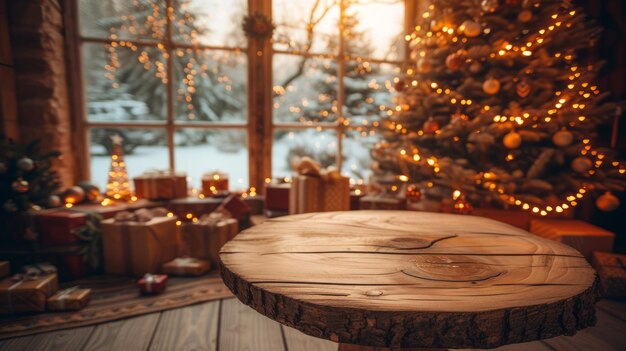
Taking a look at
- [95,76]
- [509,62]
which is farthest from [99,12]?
[509,62]

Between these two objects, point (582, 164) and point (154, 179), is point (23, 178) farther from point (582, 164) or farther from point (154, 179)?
point (582, 164)

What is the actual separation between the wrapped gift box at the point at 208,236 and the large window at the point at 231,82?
67 cm

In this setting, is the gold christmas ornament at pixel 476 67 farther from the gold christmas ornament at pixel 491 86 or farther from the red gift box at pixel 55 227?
the red gift box at pixel 55 227

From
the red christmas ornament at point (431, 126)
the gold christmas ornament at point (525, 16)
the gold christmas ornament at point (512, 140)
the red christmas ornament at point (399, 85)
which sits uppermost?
the gold christmas ornament at point (525, 16)

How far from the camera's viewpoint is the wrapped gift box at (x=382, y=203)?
2.52 metres

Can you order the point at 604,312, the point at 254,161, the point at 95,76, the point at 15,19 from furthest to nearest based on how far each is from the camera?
1. the point at 254,161
2. the point at 95,76
3. the point at 15,19
4. the point at 604,312

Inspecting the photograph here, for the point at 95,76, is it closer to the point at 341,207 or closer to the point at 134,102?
the point at 134,102

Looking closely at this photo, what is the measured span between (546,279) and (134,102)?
270 cm

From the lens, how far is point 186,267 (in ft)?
7.18

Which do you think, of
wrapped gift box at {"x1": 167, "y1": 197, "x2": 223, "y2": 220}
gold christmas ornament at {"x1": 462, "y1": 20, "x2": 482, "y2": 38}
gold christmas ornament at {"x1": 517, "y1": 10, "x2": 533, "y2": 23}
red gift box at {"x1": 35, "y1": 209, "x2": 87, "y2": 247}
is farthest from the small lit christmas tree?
Answer: gold christmas ornament at {"x1": 517, "y1": 10, "x2": 533, "y2": 23}

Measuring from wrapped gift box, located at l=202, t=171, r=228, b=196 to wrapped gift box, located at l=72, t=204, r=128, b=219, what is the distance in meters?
0.55

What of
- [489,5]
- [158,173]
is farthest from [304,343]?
[489,5]

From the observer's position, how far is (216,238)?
2.30 m

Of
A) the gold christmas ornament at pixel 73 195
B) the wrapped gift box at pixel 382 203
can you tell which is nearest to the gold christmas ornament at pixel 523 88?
the wrapped gift box at pixel 382 203
